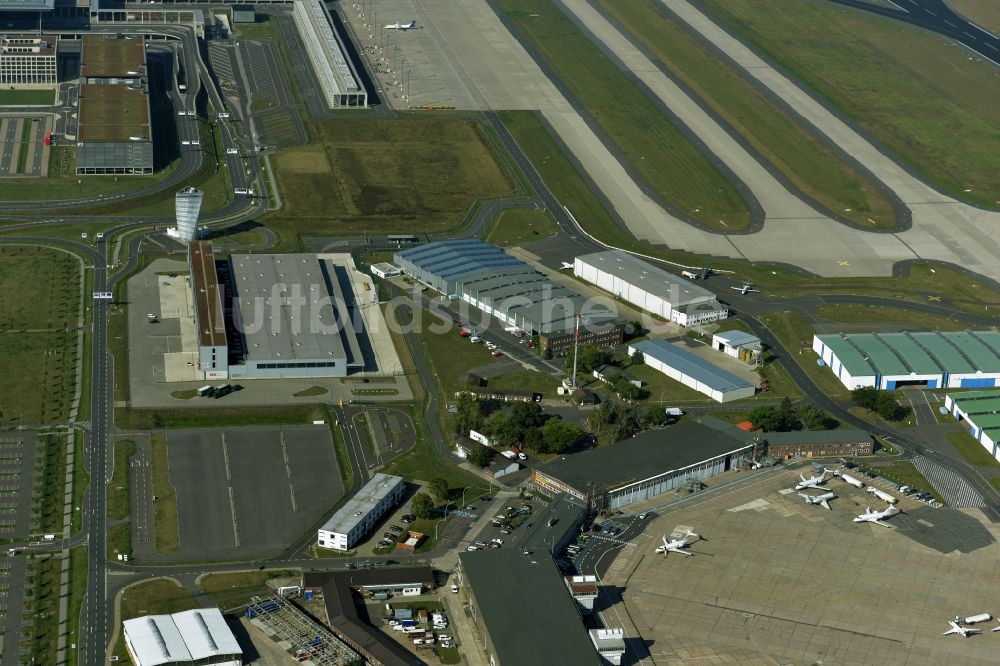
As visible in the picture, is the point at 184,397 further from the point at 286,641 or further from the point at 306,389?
the point at 286,641

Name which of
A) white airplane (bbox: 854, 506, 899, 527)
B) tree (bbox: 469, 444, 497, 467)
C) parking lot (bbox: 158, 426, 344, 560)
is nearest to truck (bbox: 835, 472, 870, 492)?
white airplane (bbox: 854, 506, 899, 527)

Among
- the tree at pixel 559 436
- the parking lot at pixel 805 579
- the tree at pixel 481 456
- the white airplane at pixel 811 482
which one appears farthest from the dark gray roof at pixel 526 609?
the white airplane at pixel 811 482

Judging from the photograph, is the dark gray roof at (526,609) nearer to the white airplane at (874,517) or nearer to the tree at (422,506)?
the tree at (422,506)

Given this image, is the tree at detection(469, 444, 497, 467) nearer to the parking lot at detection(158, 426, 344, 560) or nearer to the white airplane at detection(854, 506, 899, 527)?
the parking lot at detection(158, 426, 344, 560)

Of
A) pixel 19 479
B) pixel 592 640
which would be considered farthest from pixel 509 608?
pixel 19 479

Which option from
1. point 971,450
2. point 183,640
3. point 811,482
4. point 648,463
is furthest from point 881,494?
point 183,640

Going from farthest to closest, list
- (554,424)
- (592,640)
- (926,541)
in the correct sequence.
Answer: (554,424)
(926,541)
(592,640)

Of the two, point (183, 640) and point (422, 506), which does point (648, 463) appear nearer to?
point (422, 506)
